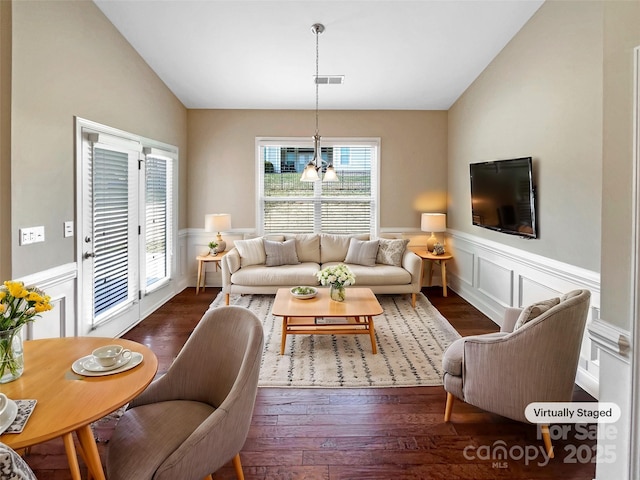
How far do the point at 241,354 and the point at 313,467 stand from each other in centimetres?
80

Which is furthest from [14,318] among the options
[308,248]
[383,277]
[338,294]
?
[308,248]

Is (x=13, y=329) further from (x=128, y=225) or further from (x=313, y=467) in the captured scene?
(x=128, y=225)

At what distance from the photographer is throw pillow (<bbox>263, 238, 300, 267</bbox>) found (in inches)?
208

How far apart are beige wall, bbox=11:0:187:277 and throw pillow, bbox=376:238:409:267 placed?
11.6 feet

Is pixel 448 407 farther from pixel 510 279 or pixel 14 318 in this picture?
pixel 14 318

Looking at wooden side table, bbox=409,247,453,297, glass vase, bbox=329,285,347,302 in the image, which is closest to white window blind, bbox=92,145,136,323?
glass vase, bbox=329,285,347,302

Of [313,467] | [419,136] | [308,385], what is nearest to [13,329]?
[313,467]

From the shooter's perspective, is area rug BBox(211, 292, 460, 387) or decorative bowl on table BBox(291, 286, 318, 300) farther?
decorative bowl on table BBox(291, 286, 318, 300)

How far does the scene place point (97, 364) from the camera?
1599 mm

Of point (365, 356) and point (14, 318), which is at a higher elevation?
point (14, 318)

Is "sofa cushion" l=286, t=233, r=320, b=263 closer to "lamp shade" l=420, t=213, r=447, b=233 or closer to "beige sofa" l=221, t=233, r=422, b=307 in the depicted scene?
"beige sofa" l=221, t=233, r=422, b=307

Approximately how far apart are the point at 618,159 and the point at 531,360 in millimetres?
1092

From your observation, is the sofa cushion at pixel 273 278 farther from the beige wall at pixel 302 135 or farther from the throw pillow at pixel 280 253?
the beige wall at pixel 302 135

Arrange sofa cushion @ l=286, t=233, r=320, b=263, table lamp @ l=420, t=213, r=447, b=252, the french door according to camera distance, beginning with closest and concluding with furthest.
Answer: the french door, table lamp @ l=420, t=213, r=447, b=252, sofa cushion @ l=286, t=233, r=320, b=263
